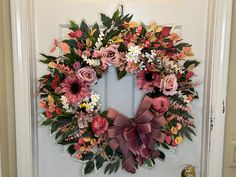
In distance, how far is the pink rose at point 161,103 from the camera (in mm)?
1239

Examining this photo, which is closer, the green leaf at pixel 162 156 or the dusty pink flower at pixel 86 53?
the dusty pink flower at pixel 86 53

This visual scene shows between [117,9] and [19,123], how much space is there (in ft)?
2.31

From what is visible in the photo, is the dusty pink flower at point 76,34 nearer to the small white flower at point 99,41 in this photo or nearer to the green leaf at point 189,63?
the small white flower at point 99,41

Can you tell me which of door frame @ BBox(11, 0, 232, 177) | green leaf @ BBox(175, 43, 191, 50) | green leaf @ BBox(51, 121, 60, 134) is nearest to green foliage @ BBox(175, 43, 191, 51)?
green leaf @ BBox(175, 43, 191, 50)

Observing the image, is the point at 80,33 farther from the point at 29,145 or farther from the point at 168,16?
the point at 29,145

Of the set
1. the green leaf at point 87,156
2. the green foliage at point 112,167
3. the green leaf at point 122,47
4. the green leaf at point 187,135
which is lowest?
the green foliage at point 112,167

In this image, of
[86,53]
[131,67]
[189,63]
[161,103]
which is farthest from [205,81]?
[86,53]

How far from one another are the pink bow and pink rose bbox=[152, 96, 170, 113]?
0.02 metres

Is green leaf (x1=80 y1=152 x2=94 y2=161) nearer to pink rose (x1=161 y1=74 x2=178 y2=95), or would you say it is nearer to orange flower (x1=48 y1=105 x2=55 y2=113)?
orange flower (x1=48 y1=105 x2=55 y2=113)

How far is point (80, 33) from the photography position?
1220 millimetres

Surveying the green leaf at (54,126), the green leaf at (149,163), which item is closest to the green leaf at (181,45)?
the green leaf at (149,163)

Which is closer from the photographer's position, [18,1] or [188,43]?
[18,1]

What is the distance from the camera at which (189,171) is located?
1.34 metres

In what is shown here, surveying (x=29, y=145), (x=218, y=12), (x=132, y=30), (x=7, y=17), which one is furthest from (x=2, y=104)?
(x=218, y=12)
